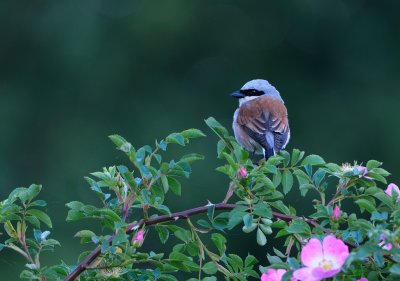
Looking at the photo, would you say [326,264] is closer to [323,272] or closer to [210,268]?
[323,272]

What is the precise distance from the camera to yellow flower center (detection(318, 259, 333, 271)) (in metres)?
2.04

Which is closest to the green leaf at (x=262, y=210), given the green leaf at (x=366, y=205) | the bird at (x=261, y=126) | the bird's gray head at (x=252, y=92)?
the green leaf at (x=366, y=205)

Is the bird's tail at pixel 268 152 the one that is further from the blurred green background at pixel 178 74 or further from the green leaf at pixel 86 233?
the blurred green background at pixel 178 74

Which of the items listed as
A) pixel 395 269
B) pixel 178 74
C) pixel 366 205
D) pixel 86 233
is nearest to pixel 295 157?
pixel 366 205

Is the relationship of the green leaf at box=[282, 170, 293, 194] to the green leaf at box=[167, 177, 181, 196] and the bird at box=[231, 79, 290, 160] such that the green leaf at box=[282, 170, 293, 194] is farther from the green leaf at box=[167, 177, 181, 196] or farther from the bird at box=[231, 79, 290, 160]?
the bird at box=[231, 79, 290, 160]

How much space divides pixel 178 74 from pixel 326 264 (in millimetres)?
13921

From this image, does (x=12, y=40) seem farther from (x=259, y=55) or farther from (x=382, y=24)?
(x=382, y=24)

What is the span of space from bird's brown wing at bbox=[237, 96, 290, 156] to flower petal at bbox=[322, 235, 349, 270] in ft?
10.7

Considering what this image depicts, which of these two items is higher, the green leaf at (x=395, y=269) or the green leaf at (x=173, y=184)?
the green leaf at (x=173, y=184)

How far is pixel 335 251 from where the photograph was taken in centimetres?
212

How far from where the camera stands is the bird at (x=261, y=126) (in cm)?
557

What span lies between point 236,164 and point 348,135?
12458 mm

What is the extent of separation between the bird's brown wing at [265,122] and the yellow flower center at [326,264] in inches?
132

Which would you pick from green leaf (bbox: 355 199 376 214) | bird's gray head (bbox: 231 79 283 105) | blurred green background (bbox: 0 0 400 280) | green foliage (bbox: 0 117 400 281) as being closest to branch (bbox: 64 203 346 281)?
green foliage (bbox: 0 117 400 281)
